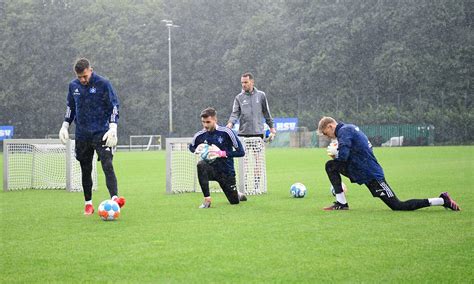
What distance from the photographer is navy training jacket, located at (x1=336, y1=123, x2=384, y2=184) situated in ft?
34.5

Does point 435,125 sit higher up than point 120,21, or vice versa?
point 120,21

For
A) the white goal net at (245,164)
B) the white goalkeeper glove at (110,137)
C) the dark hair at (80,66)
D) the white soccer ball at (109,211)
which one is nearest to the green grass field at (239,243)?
the white soccer ball at (109,211)

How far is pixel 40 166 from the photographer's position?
1716cm

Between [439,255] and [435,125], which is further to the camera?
[435,125]

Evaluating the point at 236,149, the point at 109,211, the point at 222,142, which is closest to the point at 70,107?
the point at 109,211

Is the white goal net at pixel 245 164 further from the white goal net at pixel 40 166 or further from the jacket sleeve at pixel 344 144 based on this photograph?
the jacket sleeve at pixel 344 144

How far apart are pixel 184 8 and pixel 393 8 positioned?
2169 centimetres

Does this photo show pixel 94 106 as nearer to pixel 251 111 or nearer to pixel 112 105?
pixel 112 105

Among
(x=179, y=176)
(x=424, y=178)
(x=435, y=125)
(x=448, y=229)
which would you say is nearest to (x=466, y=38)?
Answer: (x=435, y=125)

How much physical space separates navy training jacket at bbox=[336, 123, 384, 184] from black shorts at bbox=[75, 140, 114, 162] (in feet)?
10.5

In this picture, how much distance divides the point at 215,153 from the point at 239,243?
4179mm

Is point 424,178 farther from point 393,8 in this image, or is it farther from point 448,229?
point 393,8

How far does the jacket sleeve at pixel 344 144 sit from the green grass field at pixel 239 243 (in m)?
0.78

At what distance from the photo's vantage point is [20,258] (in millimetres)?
7055
